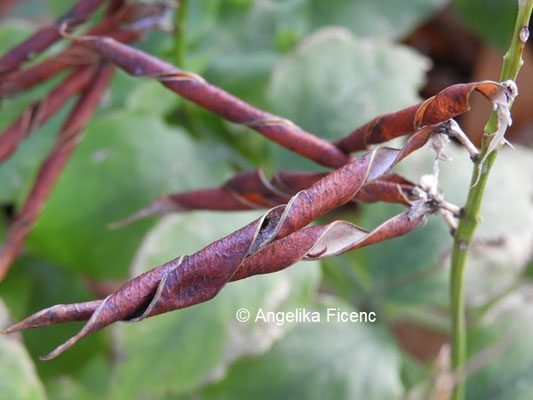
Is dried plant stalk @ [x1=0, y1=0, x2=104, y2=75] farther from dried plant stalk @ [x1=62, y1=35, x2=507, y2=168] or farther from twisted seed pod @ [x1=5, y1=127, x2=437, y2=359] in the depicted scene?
twisted seed pod @ [x1=5, y1=127, x2=437, y2=359]

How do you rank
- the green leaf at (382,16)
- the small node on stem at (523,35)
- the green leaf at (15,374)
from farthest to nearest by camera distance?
the green leaf at (382,16), the green leaf at (15,374), the small node on stem at (523,35)

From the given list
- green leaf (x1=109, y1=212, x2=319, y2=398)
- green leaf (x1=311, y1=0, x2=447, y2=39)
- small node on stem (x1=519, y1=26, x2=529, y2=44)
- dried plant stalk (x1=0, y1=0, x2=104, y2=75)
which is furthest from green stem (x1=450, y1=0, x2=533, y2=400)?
green leaf (x1=311, y1=0, x2=447, y2=39)

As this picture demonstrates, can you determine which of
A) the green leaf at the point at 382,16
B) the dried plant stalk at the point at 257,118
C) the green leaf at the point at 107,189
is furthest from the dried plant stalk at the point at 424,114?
the green leaf at the point at 382,16

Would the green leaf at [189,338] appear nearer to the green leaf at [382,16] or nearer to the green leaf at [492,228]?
the green leaf at [492,228]

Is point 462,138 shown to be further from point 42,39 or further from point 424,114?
point 42,39

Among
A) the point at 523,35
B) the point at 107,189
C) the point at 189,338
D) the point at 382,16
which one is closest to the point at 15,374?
the point at 189,338

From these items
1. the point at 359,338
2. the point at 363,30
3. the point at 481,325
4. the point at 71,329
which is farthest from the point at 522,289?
the point at 71,329
